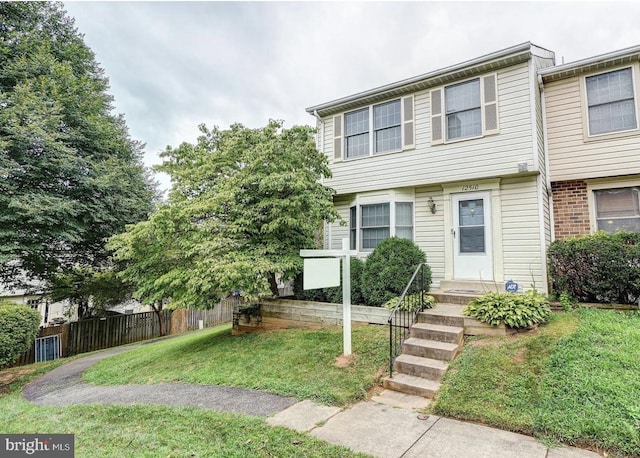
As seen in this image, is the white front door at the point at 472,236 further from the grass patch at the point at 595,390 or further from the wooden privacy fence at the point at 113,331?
the wooden privacy fence at the point at 113,331

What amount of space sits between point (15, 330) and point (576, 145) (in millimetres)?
13199

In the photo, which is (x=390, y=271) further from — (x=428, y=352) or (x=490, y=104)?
(x=490, y=104)

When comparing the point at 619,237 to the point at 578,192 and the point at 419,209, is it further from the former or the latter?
the point at 419,209

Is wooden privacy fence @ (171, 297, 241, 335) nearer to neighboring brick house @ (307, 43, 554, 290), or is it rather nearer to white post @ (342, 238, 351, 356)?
neighboring brick house @ (307, 43, 554, 290)

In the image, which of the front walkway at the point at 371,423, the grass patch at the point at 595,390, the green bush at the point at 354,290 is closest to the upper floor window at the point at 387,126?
the green bush at the point at 354,290

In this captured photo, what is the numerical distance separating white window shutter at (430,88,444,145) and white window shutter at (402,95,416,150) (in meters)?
0.50

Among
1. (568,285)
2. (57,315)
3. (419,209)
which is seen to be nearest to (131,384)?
(419,209)

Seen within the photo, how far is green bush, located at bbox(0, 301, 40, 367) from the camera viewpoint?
6.81 metres

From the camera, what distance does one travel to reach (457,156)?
7969 mm

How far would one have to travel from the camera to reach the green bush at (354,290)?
7.76m

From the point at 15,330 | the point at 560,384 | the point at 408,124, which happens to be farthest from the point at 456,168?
the point at 15,330

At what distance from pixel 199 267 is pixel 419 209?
5.62 metres

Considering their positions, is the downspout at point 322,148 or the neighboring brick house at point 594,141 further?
the downspout at point 322,148

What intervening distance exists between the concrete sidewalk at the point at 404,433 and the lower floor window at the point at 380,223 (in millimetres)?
5117
